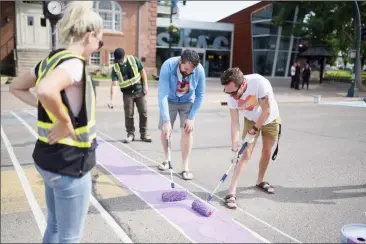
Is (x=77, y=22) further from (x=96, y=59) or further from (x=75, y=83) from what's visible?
(x=96, y=59)

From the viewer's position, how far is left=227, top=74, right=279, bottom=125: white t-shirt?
11.6 feet

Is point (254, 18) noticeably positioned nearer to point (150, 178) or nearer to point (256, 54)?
point (256, 54)

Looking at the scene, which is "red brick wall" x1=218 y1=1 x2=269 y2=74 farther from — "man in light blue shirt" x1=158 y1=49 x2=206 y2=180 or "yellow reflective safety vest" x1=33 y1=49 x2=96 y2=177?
"yellow reflective safety vest" x1=33 y1=49 x2=96 y2=177

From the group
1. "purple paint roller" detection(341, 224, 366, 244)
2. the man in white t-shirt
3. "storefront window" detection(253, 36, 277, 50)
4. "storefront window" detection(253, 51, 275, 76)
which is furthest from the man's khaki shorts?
"storefront window" detection(253, 51, 275, 76)

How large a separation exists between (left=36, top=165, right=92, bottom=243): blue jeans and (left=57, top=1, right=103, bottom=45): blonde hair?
734 millimetres

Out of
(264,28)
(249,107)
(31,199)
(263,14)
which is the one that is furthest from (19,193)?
(263,14)

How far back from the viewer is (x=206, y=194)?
4.03 m

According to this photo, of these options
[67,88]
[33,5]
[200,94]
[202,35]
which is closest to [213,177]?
[200,94]

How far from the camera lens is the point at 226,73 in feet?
11.2

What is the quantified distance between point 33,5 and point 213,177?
20.8m

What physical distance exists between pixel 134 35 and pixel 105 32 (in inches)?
80.9

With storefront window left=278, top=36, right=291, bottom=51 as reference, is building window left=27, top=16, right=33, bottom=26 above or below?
above

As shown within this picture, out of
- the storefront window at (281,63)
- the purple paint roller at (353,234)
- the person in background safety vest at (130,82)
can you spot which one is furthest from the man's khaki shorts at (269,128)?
the storefront window at (281,63)

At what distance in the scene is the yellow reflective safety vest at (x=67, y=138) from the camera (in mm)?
1795
